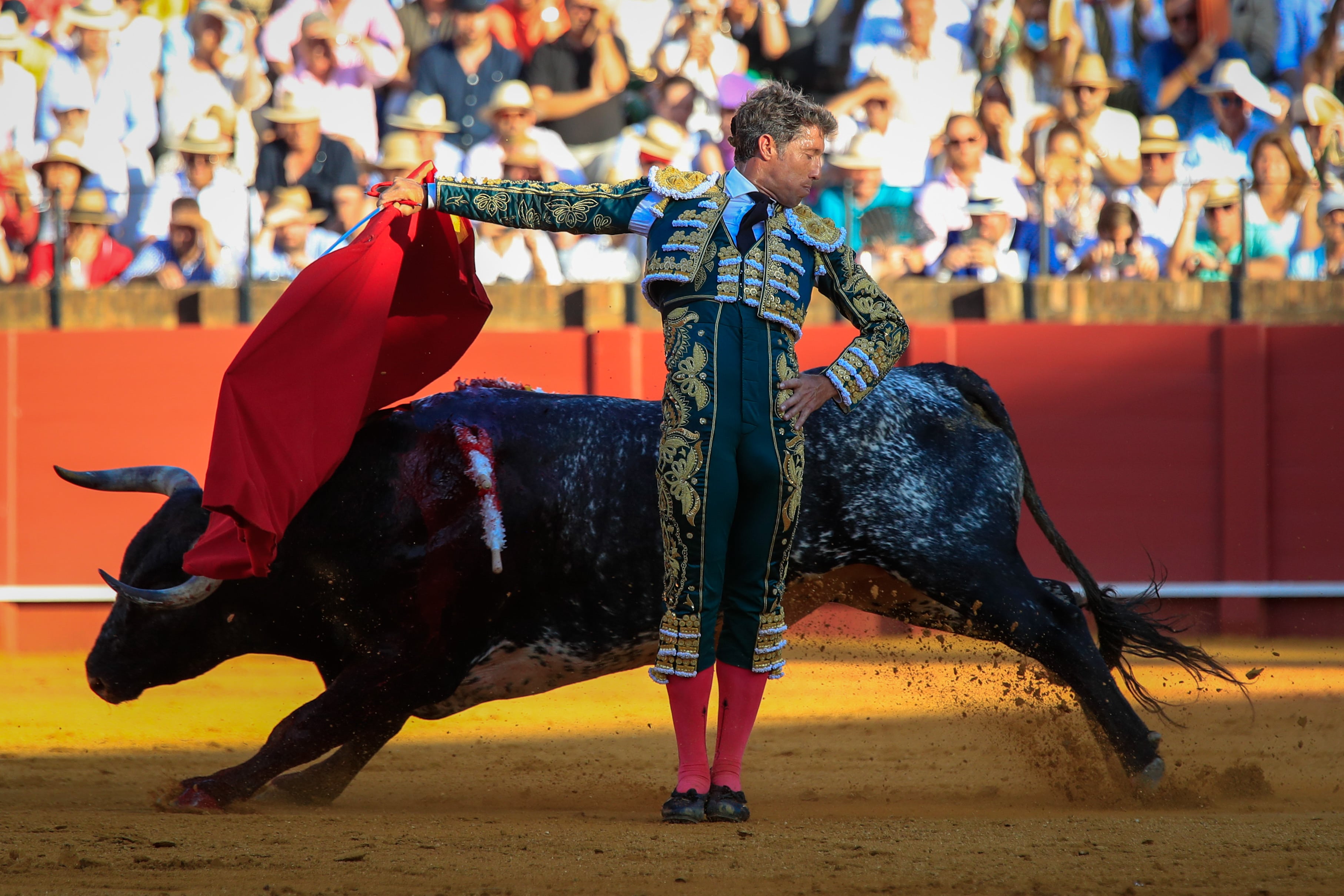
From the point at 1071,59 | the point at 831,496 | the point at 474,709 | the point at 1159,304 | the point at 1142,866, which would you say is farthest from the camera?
the point at 1071,59

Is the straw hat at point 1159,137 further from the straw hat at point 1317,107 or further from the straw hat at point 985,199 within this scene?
the straw hat at point 985,199

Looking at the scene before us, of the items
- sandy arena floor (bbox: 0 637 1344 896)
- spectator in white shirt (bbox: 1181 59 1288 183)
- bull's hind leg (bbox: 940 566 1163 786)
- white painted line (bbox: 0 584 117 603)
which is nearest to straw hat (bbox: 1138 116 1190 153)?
spectator in white shirt (bbox: 1181 59 1288 183)

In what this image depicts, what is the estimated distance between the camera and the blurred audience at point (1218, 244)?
657 centimetres

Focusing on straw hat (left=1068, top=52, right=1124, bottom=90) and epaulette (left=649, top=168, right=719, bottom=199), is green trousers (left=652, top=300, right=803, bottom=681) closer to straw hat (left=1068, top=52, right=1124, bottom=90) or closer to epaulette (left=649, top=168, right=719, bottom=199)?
epaulette (left=649, top=168, right=719, bottom=199)

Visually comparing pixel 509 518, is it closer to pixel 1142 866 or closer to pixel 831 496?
pixel 831 496

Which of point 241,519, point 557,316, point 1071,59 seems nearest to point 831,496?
point 241,519

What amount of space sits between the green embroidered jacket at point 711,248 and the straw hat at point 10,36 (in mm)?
5722

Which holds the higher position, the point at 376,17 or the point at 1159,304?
the point at 376,17

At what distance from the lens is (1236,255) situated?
671 centimetres

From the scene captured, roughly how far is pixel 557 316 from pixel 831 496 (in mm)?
3952

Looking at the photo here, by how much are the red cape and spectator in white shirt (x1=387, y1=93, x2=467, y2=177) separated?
3805 millimetres

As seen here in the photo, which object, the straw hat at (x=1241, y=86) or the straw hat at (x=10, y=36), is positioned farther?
the straw hat at (x=10, y=36)

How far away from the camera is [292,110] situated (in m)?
7.27

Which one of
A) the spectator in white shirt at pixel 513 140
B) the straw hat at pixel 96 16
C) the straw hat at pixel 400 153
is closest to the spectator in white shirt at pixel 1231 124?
the spectator in white shirt at pixel 513 140
